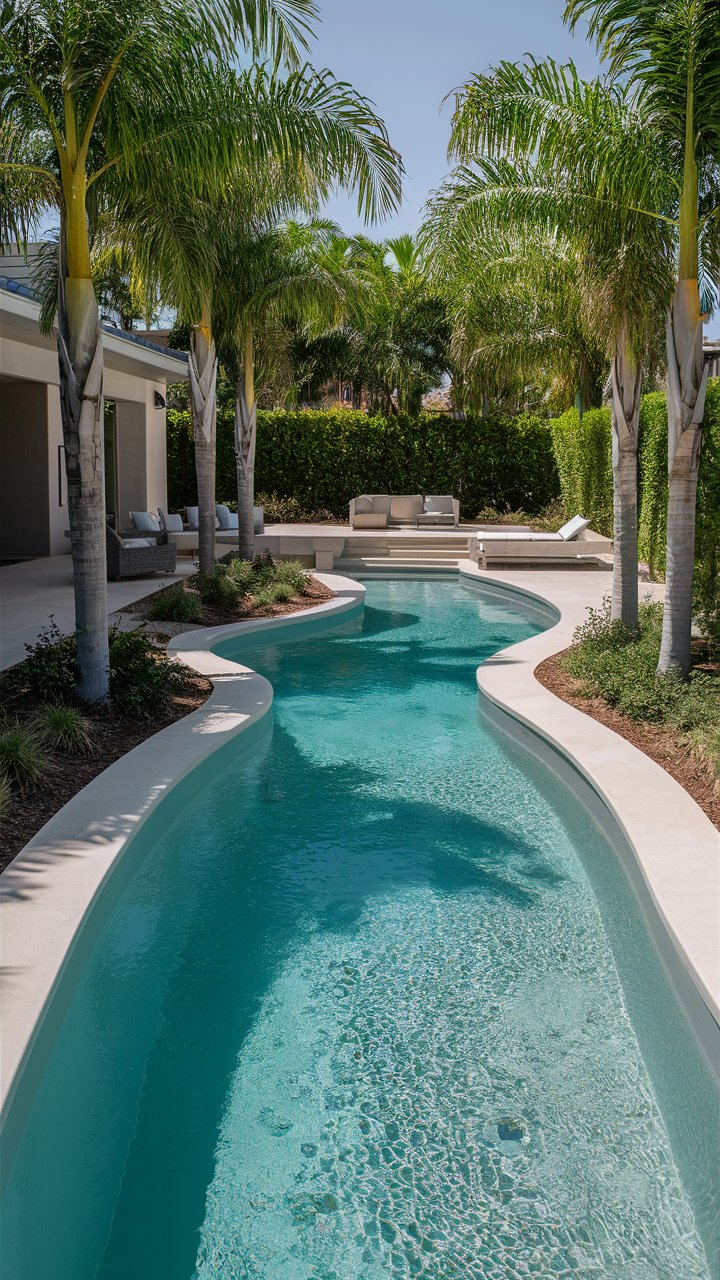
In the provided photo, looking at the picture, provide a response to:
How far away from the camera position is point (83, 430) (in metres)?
7.23

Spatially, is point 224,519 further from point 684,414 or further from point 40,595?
point 684,414

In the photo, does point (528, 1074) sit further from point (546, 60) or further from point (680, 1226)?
point (546, 60)

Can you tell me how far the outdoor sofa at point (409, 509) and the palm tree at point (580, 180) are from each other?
51.1ft

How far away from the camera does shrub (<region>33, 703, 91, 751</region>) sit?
6625 mm

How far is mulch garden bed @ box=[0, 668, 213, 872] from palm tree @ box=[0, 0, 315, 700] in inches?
16.4

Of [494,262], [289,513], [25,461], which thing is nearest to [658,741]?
[494,262]

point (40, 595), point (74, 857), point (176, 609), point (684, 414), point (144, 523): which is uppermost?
point (684, 414)

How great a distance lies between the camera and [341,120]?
810 cm

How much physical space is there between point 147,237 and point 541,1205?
8.95 meters

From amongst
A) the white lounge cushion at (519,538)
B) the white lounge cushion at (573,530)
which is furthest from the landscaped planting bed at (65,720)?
the white lounge cushion at (573,530)

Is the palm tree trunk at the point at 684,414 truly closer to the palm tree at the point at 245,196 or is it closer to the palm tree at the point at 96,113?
the palm tree at the point at 245,196

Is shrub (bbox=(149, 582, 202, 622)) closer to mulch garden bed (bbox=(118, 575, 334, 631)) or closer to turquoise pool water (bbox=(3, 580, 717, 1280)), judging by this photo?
mulch garden bed (bbox=(118, 575, 334, 631))

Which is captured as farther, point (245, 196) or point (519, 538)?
point (519, 538)

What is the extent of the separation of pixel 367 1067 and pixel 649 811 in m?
2.57
